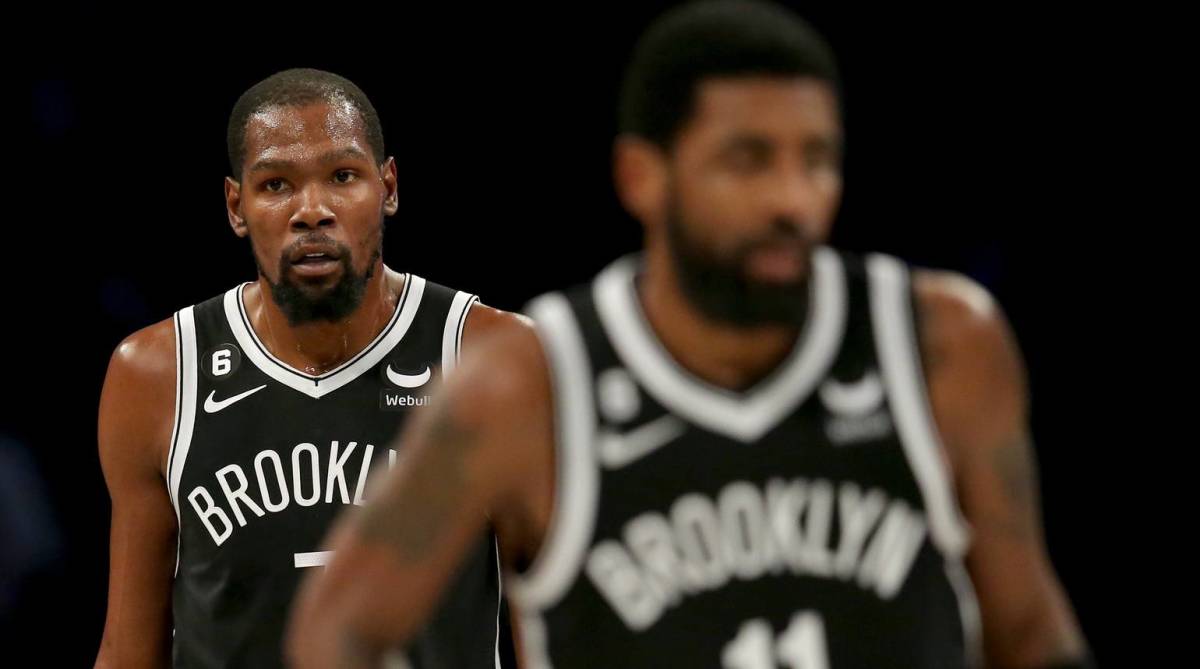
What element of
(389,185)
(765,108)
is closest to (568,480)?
(765,108)

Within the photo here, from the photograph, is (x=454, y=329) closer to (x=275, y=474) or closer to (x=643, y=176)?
(x=275, y=474)

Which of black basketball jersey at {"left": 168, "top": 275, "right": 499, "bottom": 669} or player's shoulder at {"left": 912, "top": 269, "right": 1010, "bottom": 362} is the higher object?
player's shoulder at {"left": 912, "top": 269, "right": 1010, "bottom": 362}

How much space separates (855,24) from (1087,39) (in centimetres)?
74

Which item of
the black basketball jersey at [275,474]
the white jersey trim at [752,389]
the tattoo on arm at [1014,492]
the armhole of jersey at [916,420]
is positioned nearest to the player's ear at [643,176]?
the white jersey trim at [752,389]

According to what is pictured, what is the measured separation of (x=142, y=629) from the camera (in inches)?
133

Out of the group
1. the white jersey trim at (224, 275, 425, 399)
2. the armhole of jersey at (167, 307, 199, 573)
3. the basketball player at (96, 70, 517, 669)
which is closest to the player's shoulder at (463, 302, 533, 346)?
the basketball player at (96, 70, 517, 669)

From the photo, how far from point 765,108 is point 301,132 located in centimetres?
162

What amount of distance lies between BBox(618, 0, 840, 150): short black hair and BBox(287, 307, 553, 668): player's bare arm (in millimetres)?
294

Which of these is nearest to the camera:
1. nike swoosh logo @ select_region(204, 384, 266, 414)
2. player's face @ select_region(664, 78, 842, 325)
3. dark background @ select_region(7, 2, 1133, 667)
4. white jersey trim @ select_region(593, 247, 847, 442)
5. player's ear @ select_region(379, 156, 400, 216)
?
player's face @ select_region(664, 78, 842, 325)

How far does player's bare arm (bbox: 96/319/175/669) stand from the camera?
11.0 ft

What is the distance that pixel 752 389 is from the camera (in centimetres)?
203

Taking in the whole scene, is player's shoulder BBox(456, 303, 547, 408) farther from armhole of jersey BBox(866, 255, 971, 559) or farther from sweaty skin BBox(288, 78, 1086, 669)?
armhole of jersey BBox(866, 255, 971, 559)

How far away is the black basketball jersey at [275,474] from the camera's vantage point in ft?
10.8

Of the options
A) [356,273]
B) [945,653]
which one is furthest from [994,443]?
[356,273]
